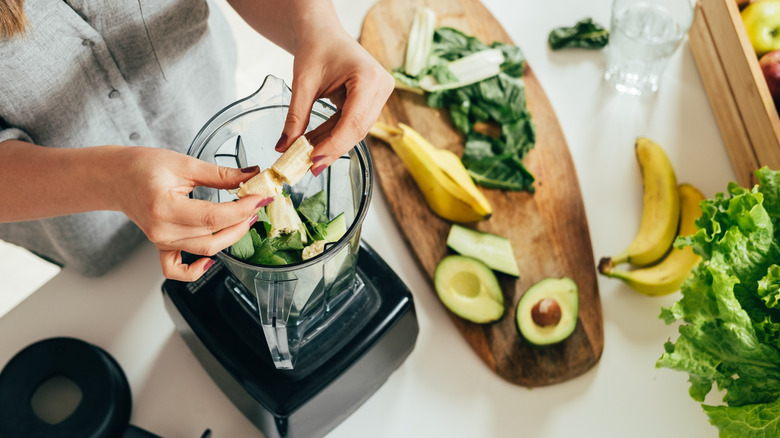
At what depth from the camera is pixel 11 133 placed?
2.82ft

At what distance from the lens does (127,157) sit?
2.37 ft

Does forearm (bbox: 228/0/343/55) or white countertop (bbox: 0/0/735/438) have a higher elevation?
forearm (bbox: 228/0/343/55)

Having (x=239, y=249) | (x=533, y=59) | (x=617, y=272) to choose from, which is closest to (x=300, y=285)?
(x=239, y=249)

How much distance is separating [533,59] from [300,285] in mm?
887

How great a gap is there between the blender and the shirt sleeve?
0.28 metres

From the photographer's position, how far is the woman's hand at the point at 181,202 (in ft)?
2.20

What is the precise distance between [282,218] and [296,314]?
0.18m

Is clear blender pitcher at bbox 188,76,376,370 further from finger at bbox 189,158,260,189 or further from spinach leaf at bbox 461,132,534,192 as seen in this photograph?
spinach leaf at bbox 461,132,534,192

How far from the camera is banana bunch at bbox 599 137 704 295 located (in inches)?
44.9

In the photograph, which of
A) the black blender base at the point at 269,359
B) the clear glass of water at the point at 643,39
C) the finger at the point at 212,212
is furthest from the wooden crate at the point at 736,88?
the finger at the point at 212,212

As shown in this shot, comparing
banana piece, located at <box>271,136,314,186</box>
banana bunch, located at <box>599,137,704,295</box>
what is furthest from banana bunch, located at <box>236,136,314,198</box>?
banana bunch, located at <box>599,137,704,295</box>


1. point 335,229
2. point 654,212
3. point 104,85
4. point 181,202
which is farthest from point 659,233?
point 104,85

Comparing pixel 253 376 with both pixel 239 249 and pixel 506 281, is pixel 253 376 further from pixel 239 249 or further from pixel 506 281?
pixel 506 281

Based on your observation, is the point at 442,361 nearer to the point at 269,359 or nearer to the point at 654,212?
the point at 269,359
